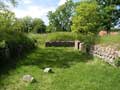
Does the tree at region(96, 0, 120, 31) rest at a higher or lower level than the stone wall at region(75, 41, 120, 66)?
higher

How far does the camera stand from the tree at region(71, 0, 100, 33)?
40750 millimetres

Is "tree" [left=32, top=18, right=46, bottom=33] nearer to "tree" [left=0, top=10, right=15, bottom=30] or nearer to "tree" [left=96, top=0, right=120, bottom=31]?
"tree" [left=96, top=0, right=120, bottom=31]

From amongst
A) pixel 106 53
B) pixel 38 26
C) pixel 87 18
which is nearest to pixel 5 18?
pixel 106 53

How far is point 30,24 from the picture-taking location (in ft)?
285

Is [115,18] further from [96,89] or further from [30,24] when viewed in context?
[30,24]

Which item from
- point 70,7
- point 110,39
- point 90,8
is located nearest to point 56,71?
point 110,39

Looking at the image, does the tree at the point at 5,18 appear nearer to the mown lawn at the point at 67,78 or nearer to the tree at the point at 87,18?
the mown lawn at the point at 67,78

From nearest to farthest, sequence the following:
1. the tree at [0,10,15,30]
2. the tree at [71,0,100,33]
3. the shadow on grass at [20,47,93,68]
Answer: the shadow on grass at [20,47,93,68] → the tree at [0,10,15,30] → the tree at [71,0,100,33]

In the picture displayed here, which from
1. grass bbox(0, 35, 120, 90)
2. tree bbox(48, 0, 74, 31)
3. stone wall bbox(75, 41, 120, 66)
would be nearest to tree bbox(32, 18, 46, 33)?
tree bbox(48, 0, 74, 31)

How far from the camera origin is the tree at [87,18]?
4075 cm

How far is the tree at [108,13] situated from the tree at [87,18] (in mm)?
1056

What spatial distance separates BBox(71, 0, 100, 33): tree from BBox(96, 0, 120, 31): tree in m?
1.06

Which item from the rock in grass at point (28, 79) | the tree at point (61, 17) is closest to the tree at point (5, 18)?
the rock in grass at point (28, 79)

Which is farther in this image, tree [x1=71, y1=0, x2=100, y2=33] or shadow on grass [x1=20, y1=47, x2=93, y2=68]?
tree [x1=71, y1=0, x2=100, y2=33]
